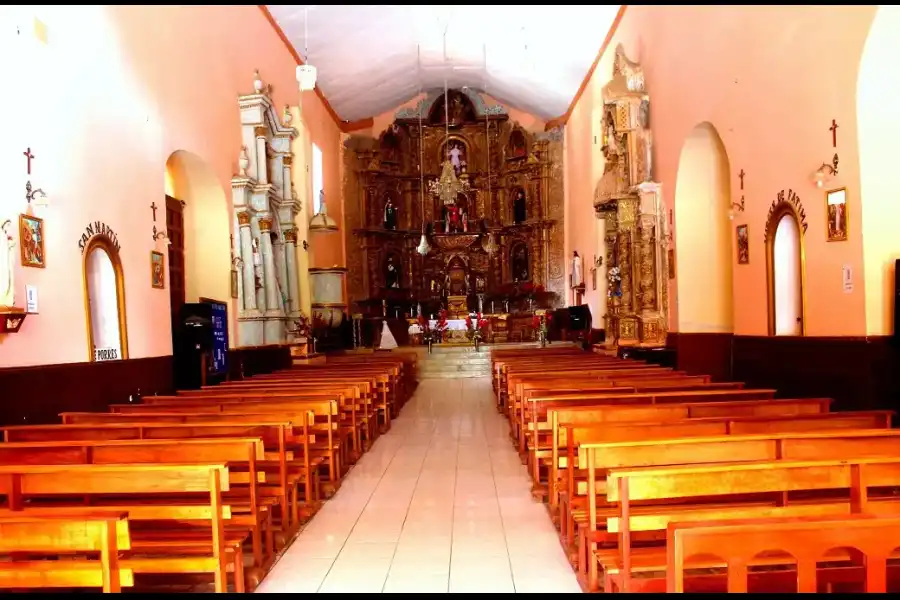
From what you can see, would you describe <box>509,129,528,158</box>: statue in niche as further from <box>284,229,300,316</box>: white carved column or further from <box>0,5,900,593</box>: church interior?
<box>284,229,300,316</box>: white carved column

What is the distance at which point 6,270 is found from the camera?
4.94 m

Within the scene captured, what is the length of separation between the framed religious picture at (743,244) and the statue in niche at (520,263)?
12892 millimetres

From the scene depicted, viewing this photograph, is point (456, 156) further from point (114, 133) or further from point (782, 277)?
point (782, 277)

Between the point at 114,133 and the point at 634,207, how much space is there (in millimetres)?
7716

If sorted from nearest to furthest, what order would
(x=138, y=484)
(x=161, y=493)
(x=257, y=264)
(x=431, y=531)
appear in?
(x=138, y=484) → (x=161, y=493) → (x=431, y=531) → (x=257, y=264)

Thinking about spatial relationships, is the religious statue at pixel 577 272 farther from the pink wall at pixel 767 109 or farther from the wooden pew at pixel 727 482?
the wooden pew at pixel 727 482

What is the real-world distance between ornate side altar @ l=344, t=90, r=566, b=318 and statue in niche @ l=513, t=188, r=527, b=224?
33mm

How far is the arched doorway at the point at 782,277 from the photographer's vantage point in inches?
280

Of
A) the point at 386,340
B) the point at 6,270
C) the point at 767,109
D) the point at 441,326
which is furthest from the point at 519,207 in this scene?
the point at 6,270

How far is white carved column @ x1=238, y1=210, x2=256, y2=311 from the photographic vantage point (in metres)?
10.7

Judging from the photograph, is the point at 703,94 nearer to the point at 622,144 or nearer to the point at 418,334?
the point at 622,144

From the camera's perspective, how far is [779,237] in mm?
7195

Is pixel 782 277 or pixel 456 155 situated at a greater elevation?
pixel 456 155

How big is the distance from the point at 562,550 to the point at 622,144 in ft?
28.9
